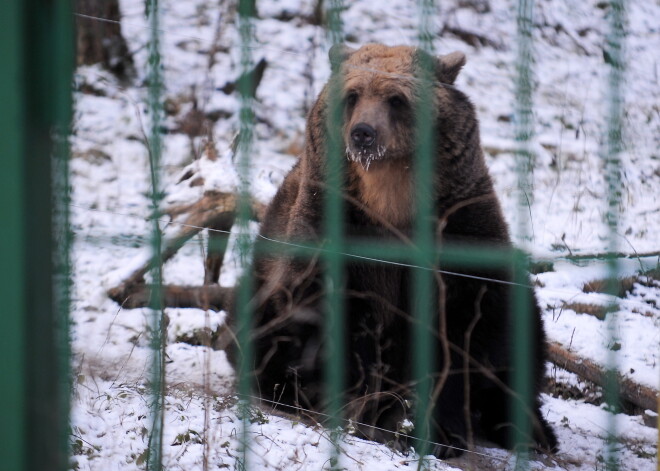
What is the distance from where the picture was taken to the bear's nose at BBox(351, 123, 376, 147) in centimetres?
406

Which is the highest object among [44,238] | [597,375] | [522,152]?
[522,152]

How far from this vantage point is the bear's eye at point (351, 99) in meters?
4.32

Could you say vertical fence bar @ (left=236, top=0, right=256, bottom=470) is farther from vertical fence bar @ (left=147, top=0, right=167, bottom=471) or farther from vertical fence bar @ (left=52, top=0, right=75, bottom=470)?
vertical fence bar @ (left=52, top=0, right=75, bottom=470)

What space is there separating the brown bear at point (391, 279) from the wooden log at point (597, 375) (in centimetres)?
43

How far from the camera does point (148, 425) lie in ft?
11.2

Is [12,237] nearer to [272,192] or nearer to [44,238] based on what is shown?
[44,238]

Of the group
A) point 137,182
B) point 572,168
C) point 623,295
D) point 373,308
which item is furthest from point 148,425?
point 572,168

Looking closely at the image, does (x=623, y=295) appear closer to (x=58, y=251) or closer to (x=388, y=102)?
(x=388, y=102)

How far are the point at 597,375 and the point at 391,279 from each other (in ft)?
4.11

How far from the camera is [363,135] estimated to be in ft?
13.4

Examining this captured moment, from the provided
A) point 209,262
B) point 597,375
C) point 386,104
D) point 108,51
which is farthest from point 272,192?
point 108,51

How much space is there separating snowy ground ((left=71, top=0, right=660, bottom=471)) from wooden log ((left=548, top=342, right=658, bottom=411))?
0.37ft

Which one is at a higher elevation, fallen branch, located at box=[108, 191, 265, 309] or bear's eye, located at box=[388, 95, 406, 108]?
bear's eye, located at box=[388, 95, 406, 108]

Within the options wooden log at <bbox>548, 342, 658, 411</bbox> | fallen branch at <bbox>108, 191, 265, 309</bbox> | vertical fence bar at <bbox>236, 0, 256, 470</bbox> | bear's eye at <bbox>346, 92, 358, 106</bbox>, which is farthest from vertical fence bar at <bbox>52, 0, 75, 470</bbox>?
fallen branch at <bbox>108, 191, 265, 309</bbox>
